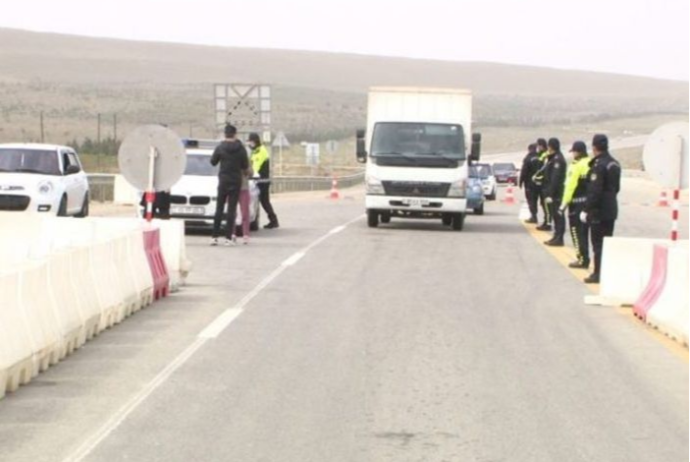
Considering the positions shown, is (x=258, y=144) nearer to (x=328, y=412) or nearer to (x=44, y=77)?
(x=328, y=412)

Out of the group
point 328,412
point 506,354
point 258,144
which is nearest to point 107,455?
point 328,412

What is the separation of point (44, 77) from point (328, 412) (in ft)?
449

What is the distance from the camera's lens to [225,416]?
8320 millimetres

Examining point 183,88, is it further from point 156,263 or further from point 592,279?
point 156,263

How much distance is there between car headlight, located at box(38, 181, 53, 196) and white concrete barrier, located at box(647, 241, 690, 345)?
592 inches

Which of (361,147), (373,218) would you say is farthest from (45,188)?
(373,218)

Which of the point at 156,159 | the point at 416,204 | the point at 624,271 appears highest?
the point at 156,159

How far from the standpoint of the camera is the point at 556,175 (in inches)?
945

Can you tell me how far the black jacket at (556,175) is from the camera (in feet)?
78.7

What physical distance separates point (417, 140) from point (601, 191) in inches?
432

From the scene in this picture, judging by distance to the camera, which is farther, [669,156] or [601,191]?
[601,191]

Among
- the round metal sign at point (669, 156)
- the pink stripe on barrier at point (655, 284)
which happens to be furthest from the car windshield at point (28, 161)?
the pink stripe on barrier at point (655, 284)

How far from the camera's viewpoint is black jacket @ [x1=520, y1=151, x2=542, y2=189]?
29.3m

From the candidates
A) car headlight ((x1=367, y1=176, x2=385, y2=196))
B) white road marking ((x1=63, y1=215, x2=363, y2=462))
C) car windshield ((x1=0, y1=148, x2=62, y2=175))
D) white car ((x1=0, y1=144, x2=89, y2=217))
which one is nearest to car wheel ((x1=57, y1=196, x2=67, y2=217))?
white car ((x1=0, y1=144, x2=89, y2=217))
